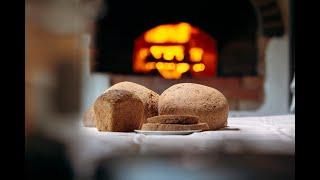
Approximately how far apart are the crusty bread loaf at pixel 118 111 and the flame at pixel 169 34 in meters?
1.56

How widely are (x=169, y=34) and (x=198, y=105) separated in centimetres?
152

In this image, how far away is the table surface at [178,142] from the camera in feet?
2.83

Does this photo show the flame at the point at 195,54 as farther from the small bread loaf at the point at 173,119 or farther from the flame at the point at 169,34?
the small bread loaf at the point at 173,119

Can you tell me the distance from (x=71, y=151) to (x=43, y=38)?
20 centimetres

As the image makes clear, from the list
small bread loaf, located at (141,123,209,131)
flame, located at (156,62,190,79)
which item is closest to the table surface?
small bread loaf, located at (141,123,209,131)

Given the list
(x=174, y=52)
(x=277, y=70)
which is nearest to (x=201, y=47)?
(x=174, y=52)

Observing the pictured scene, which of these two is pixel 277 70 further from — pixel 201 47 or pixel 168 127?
pixel 168 127

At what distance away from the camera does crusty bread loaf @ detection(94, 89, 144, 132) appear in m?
1.22

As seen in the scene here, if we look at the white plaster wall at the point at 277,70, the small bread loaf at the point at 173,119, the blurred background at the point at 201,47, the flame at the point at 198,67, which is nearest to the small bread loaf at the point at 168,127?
the small bread loaf at the point at 173,119

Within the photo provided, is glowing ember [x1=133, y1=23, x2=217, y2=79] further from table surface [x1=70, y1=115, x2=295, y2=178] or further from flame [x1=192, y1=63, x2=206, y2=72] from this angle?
table surface [x1=70, y1=115, x2=295, y2=178]

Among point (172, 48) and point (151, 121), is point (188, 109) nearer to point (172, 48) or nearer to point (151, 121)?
point (151, 121)

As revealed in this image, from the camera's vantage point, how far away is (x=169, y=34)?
2799 millimetres

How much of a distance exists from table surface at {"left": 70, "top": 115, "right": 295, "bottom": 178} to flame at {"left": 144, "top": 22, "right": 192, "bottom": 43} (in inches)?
60.8
